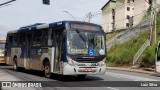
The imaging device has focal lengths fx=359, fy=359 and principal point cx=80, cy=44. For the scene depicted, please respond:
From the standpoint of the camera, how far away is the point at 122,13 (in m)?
85.6

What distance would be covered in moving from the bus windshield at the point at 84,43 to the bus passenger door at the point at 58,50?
0.63 m

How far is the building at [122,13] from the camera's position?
73375 mm

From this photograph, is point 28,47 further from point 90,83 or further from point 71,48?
point 90,83

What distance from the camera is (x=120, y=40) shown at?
2281 inches

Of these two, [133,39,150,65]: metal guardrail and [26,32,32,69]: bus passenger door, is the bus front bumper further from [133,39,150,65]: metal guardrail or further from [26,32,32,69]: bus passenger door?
[133,39,150,65]: metal guardrail

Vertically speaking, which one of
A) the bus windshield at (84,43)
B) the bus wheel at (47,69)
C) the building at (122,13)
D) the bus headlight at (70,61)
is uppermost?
the building at (122,13)

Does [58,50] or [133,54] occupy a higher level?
[58,50]

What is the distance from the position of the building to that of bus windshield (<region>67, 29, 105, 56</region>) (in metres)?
51.4

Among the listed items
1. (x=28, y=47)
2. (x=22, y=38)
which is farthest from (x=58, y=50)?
(x=22, y=38)

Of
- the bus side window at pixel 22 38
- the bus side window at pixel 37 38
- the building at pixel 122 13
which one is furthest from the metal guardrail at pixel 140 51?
the building at pixel 122 13

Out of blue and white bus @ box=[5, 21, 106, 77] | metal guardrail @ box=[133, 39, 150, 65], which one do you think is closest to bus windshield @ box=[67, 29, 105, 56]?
blue and white bus @ box=[5, 21, 106, 77]

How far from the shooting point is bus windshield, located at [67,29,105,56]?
58.8ft

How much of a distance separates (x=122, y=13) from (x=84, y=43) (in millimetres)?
68569

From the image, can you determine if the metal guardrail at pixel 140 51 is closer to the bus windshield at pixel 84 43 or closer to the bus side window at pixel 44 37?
the bus side window at pixel 44 37
